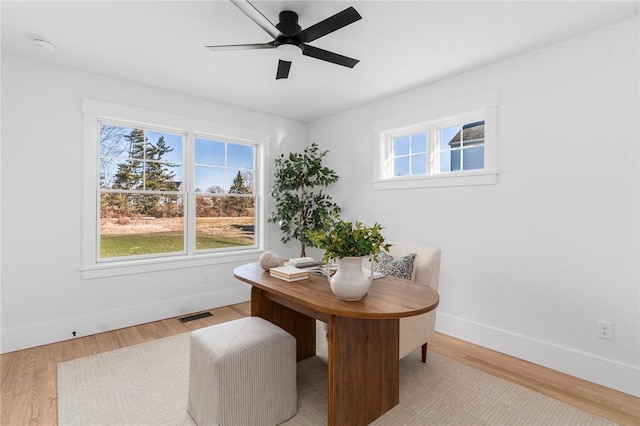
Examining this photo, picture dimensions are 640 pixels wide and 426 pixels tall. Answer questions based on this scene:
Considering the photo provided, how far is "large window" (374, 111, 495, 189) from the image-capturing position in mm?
3031

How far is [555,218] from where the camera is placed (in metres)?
2.51

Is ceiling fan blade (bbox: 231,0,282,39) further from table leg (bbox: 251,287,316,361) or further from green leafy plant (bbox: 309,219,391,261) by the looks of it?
table leg (bbox: 251,287,316,361)

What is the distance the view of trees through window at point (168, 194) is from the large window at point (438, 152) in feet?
6.26

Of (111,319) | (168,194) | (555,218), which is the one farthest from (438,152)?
(111,319)

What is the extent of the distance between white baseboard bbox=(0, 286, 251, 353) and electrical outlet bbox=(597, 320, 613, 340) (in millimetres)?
3530

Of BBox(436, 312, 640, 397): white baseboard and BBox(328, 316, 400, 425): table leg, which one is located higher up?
BBox(328, 316, 400, 425): table leg

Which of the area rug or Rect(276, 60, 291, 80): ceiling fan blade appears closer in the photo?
the area rug

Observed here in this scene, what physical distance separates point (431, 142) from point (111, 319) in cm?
378

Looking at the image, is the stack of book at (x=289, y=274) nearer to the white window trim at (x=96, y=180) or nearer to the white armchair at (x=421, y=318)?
the white armchair at (x=421, y=318)

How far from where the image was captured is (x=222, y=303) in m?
3.96

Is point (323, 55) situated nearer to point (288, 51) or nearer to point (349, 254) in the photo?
point (288, 51)

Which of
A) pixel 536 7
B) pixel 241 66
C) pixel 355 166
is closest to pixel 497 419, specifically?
pixel 536 7

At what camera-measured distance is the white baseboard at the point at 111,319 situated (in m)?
2.75

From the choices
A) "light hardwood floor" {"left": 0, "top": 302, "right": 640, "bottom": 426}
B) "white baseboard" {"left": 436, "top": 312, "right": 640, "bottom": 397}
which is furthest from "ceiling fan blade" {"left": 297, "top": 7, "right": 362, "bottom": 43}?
"white baseboard" {"left": 436, "top": 312, "right": 640, "bottom": 397}
